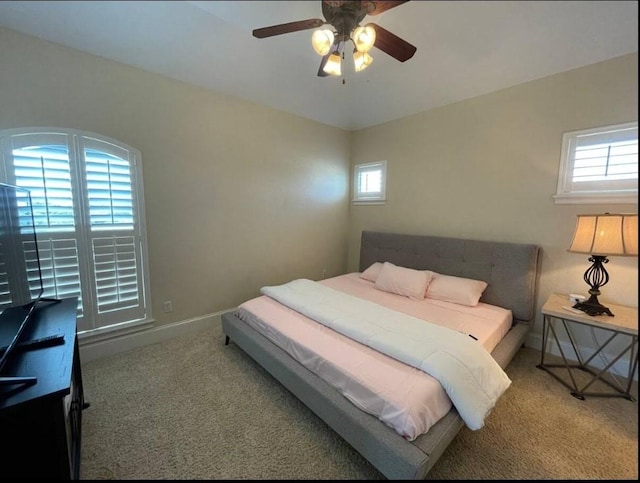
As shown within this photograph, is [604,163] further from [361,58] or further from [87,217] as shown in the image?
[87,217]

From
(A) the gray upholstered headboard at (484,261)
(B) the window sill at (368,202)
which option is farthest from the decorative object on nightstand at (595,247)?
(B) the window sill at (368,202)

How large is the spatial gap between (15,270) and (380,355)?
2071 mm

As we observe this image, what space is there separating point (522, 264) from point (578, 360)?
2.64 ft

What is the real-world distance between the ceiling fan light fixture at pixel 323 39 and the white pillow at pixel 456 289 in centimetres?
224

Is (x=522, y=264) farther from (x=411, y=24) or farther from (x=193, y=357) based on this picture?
(x=193, y=357)

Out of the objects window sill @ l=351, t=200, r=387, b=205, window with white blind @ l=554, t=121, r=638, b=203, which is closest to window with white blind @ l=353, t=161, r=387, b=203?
window sill @ l=351, t=200, r=387, b=205

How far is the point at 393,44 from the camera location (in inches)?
55.3

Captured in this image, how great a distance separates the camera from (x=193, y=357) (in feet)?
7.54

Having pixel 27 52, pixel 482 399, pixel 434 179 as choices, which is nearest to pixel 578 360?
pixel 482 399

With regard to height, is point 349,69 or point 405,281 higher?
point 349,69

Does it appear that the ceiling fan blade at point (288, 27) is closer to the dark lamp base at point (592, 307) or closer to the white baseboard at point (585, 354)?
the dark lamp base at point (592, 307)

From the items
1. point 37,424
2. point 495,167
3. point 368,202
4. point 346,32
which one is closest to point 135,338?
point 37,424

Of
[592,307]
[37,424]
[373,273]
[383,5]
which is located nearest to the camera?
[37,424]

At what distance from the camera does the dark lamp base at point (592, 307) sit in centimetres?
151
